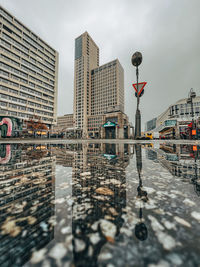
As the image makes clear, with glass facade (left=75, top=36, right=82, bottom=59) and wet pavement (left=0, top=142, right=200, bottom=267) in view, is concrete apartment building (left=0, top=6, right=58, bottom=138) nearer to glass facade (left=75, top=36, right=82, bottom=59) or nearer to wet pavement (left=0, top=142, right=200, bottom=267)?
wet pavement (left=0, top=142, right=200, bottom=267)

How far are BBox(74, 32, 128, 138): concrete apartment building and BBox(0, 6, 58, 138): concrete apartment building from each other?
121 ft

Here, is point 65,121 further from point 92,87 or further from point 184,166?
point 184,166

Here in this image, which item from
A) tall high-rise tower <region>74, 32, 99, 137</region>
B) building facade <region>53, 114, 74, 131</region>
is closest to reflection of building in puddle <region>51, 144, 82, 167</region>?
tall high-rise tower <region>74, 32, 99, 137</region>

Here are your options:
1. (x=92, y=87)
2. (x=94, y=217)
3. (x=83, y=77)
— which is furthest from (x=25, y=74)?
(x=92, y=87)

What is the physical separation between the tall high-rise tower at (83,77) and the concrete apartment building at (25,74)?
37.6 meters

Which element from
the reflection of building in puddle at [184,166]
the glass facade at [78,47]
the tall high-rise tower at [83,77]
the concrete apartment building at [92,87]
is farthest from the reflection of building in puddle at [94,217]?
the glass facade at [78,47]

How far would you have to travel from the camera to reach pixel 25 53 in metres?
39.6

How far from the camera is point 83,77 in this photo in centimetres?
8781

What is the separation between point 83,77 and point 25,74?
54.9 metres

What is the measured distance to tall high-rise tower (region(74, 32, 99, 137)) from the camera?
86.2 m

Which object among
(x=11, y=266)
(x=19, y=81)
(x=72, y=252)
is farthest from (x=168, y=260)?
(x=19, y=81)

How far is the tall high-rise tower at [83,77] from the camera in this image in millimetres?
86188

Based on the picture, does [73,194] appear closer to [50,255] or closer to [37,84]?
[50,255]

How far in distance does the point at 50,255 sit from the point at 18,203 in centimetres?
75
